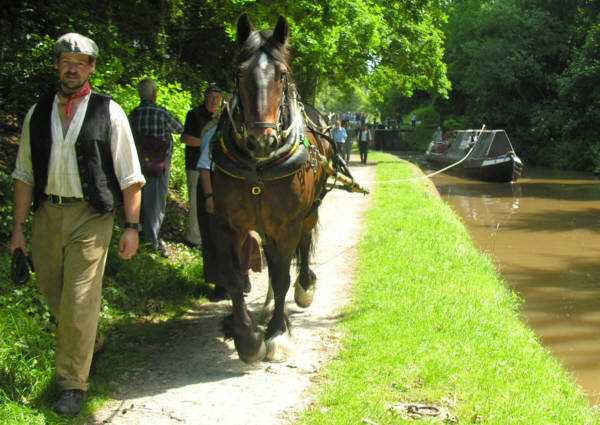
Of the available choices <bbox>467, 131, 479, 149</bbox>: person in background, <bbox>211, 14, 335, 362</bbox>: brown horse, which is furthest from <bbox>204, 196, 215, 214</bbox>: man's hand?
<bbox>467, 131, 479, 149</bbox>: person in background

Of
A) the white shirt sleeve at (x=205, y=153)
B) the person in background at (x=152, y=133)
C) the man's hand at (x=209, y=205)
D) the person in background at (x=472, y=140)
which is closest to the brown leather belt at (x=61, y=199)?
the man's hand at (x=209, y=205)

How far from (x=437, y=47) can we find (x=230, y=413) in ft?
80.1

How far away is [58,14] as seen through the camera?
26.1ft

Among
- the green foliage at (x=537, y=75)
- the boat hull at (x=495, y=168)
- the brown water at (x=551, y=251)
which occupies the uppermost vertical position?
the green foliage at (x=537, y=75)

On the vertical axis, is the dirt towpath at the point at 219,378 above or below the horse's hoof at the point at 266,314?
below

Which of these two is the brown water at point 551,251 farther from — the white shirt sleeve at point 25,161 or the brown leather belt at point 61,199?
the white shirt sleeve at point 25,161

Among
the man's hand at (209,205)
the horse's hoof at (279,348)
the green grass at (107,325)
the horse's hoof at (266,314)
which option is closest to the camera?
the green grass at (107,325)

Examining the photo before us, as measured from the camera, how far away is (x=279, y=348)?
16.6 ft

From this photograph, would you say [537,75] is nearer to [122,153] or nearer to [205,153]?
[205,153]

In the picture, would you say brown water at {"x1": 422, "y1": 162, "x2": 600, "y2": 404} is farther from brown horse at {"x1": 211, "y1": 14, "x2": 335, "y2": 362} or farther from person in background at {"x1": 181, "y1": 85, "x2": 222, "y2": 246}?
person in background at {"x1": 181, "y1": 85, "x2": 222, "y2": 246}

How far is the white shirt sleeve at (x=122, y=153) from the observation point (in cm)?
384

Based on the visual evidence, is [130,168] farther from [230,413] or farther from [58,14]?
[58,14]

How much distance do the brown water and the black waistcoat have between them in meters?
4.68

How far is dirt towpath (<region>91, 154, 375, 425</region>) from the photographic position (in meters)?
3.99
